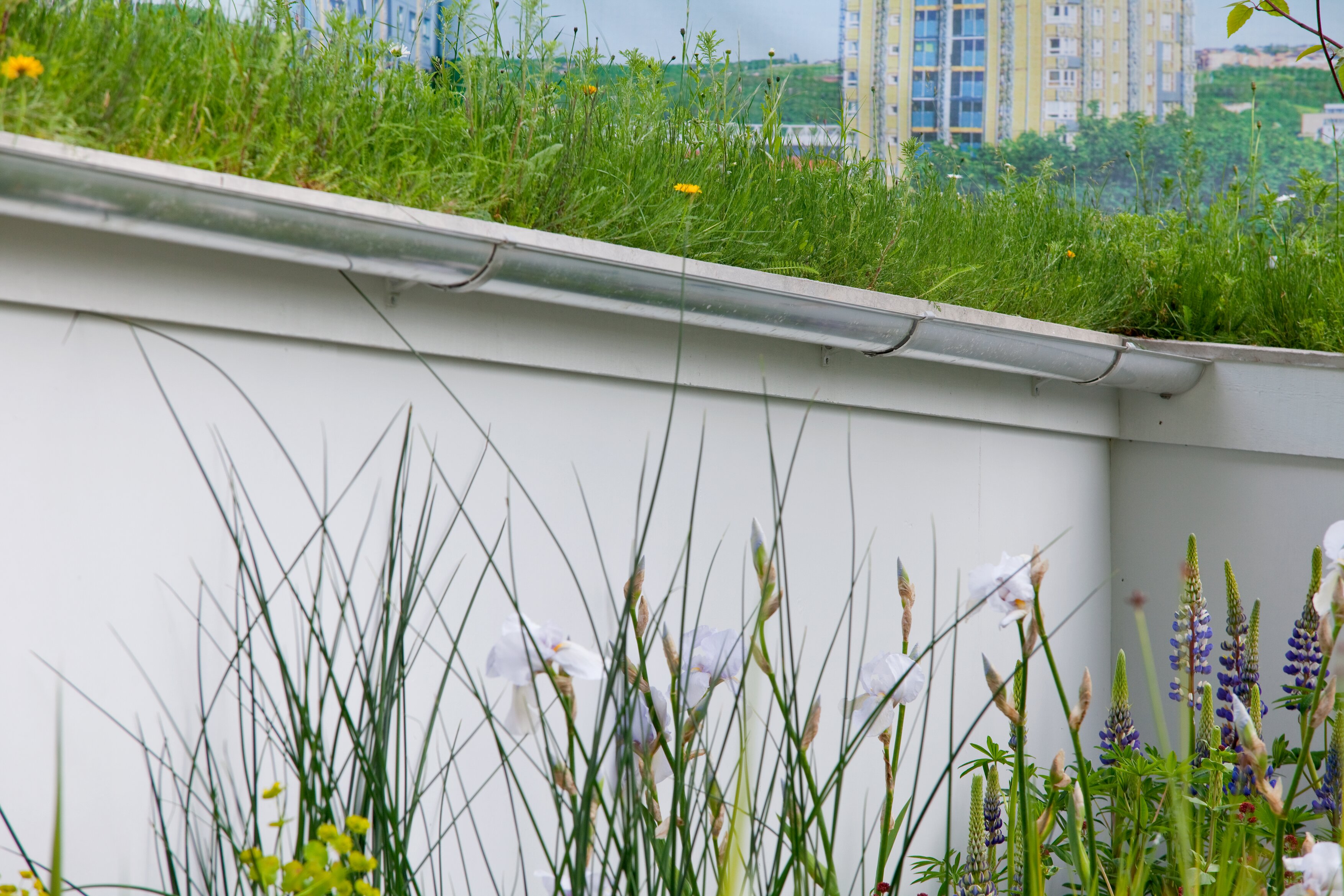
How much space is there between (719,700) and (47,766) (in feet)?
3.91

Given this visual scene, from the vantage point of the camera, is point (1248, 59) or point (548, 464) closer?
point (548, 464)

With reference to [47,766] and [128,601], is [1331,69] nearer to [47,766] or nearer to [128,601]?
[128,601]

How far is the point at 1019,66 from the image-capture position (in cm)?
526

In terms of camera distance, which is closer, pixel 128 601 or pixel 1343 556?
pixel 1343 556

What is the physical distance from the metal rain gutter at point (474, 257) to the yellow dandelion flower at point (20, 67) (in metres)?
0.11

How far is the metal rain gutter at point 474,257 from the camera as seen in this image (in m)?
1.19

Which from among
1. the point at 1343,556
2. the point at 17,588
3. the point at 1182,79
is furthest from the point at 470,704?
the point at 1182,79

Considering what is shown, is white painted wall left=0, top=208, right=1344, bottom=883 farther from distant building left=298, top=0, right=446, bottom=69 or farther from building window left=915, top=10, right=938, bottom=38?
building window left=915, top=10, right=938, bottom=38

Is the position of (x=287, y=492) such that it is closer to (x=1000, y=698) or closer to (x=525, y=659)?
(x=525, y=659)

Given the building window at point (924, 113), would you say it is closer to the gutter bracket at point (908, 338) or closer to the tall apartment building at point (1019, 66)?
the tall apartment building at point (1019, 66)

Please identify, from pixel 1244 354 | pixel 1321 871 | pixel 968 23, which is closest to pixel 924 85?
pixel 968 23

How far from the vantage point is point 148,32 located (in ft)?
4.91

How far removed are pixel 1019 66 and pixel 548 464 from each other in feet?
14.4

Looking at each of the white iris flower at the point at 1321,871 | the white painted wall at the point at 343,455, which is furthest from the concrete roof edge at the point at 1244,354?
the white iris flower at the point at 1321,871
